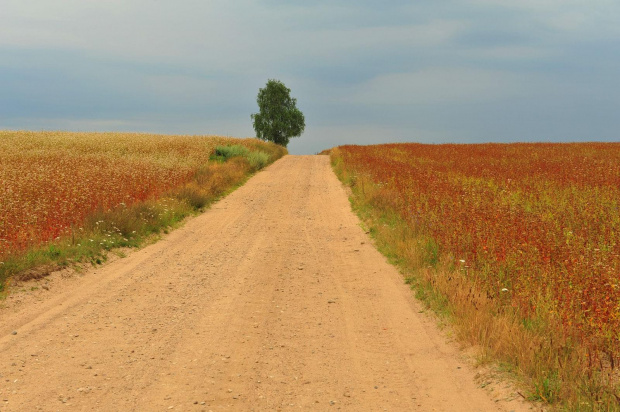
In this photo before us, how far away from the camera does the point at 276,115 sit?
74000 millimetres

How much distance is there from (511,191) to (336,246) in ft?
24.2

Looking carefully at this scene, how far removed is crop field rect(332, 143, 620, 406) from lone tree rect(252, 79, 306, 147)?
2158 inches

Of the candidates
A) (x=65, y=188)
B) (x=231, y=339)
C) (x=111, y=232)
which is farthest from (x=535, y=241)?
(x=65, y=188)

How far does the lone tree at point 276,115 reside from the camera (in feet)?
243

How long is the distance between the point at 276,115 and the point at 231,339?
69.1 metres

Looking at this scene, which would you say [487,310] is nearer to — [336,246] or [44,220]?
[336,246]

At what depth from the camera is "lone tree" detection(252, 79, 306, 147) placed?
7406 cm

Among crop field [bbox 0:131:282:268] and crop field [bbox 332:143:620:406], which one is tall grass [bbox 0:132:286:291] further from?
crop field [bbox 332:143:620:406]

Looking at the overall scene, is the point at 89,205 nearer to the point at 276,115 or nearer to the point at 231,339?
the point at 231,339

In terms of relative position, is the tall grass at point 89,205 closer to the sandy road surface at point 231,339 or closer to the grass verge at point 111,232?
the grass verge at point 111,232

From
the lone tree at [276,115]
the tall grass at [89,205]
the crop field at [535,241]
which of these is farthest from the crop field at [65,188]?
the lone tree at [276,115]

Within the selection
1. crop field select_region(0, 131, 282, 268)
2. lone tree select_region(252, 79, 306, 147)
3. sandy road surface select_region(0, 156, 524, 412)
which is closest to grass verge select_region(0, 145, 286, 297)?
crop field select_region(0, 131, 282, 268)

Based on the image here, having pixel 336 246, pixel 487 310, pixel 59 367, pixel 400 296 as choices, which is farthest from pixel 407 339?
pixel 336 246

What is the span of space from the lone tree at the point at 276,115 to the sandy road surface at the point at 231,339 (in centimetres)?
6366
